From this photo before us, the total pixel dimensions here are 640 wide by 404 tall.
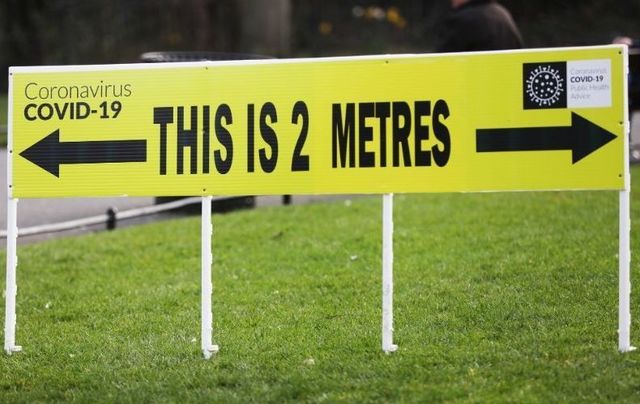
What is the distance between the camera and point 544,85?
5984 millimetres

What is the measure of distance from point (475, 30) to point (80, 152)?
518 centimetres

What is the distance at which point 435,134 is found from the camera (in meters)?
6.11

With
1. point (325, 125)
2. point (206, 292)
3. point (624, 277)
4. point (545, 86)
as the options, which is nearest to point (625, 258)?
point (624, 277)

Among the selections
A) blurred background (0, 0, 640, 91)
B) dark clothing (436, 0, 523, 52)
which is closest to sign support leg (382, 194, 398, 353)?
dark clothing (436, 0, 523, 52)

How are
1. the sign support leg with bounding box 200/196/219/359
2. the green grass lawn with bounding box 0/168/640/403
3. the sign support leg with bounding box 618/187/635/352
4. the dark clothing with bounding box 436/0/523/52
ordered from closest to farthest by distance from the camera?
1. the green grass lawn with bounding box 0/168/640/403
2. the sign support leg with bounding box 618/187/635/352
3. the sign support leg with bounding box 200/196/219/359
4. the dark clothing with bounding box 436/0/523/52

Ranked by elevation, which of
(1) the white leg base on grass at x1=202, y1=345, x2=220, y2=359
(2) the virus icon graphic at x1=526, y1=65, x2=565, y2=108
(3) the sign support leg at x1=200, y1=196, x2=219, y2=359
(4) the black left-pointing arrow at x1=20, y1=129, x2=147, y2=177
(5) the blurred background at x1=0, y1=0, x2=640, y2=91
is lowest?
(1) the white leg base on grass at x1=202, y1=345, x2=220, y2=359

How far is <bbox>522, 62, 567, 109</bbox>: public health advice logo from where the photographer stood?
596 centimetres

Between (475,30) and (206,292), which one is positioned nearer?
(206,292)

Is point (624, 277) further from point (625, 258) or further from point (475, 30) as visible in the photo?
point (475, 30)

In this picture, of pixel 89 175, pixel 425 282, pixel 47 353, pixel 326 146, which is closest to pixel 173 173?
pixel 89 175

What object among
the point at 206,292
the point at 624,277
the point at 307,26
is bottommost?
the point at 206,292

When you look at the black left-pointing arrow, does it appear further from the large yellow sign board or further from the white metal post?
the white metal post

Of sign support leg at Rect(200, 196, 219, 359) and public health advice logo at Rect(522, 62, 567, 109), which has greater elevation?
public health advice logo at Rect(522, 62, 567, 109)

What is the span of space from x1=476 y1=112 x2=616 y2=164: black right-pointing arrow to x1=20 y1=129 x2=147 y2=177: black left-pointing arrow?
197 cm
